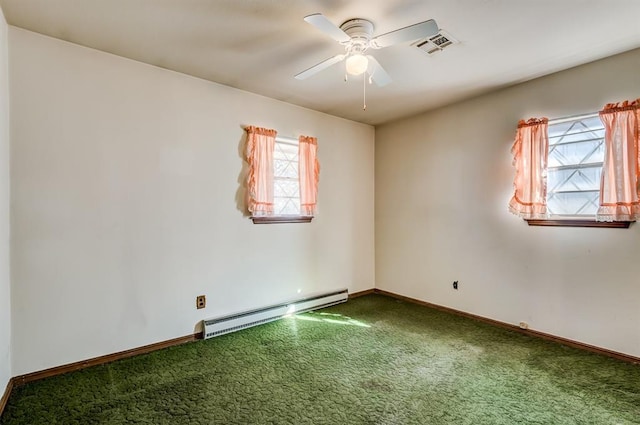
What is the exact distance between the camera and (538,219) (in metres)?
2.98

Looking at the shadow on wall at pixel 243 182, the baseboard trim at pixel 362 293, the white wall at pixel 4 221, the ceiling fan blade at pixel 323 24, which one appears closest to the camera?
the ceiling fan blade at pixel 323 24

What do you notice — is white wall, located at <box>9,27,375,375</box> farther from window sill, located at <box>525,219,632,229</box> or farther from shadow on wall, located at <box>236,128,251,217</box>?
window sill, located at <box>525,219,632,229</box>

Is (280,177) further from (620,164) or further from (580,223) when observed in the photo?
(620,164)

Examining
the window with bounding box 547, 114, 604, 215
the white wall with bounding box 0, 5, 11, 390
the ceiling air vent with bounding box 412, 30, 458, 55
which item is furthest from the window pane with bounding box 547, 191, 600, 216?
the white wall with bounding box 0, 5, 11, 390

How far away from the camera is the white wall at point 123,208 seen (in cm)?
229

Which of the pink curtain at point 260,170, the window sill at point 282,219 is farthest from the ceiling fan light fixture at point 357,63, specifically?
the window sill at point 282,219

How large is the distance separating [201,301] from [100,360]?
87 cm

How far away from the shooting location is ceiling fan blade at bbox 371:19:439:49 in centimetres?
173

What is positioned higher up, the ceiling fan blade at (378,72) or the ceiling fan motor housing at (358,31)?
the ceiling fan motor housing at (358,31)

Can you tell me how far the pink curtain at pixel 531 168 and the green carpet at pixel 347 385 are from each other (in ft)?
4.11

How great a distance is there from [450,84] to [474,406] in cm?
278

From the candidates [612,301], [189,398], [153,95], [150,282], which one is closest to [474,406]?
[612,301]

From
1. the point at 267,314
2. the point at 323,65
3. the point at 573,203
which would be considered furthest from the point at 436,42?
the point at 267,314

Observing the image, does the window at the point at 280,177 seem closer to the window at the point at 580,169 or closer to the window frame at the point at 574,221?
the window at the point at 580,169
